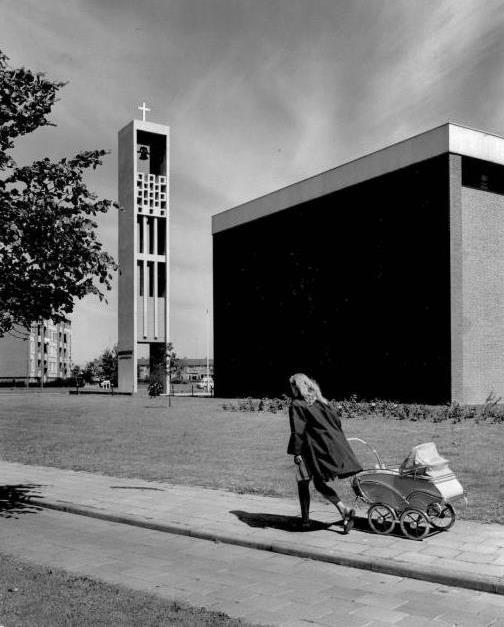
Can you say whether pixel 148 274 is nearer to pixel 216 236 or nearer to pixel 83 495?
pixel 216 236

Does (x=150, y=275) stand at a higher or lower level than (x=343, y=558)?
higher

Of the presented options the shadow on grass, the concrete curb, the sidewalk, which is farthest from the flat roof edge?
the concrete curb

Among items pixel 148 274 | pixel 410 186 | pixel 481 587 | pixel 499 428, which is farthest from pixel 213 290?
pixel 481 587

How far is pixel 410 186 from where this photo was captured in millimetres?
→ 35375

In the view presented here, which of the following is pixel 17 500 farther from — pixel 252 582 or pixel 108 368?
pixel 108 368

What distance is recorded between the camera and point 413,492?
23.8 ft

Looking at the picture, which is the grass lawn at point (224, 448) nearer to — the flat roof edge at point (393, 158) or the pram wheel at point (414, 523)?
the pram wheel at point (414, 523)

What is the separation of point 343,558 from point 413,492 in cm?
116

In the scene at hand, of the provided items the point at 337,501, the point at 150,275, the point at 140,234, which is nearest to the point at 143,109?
the point at 140,234

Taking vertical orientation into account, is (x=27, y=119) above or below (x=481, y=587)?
above

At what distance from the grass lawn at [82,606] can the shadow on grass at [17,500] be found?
3.54m

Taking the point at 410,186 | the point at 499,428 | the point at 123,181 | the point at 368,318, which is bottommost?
the point at 499,428

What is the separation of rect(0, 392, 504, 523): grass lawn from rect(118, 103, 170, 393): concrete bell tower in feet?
108

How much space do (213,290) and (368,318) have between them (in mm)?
18429
